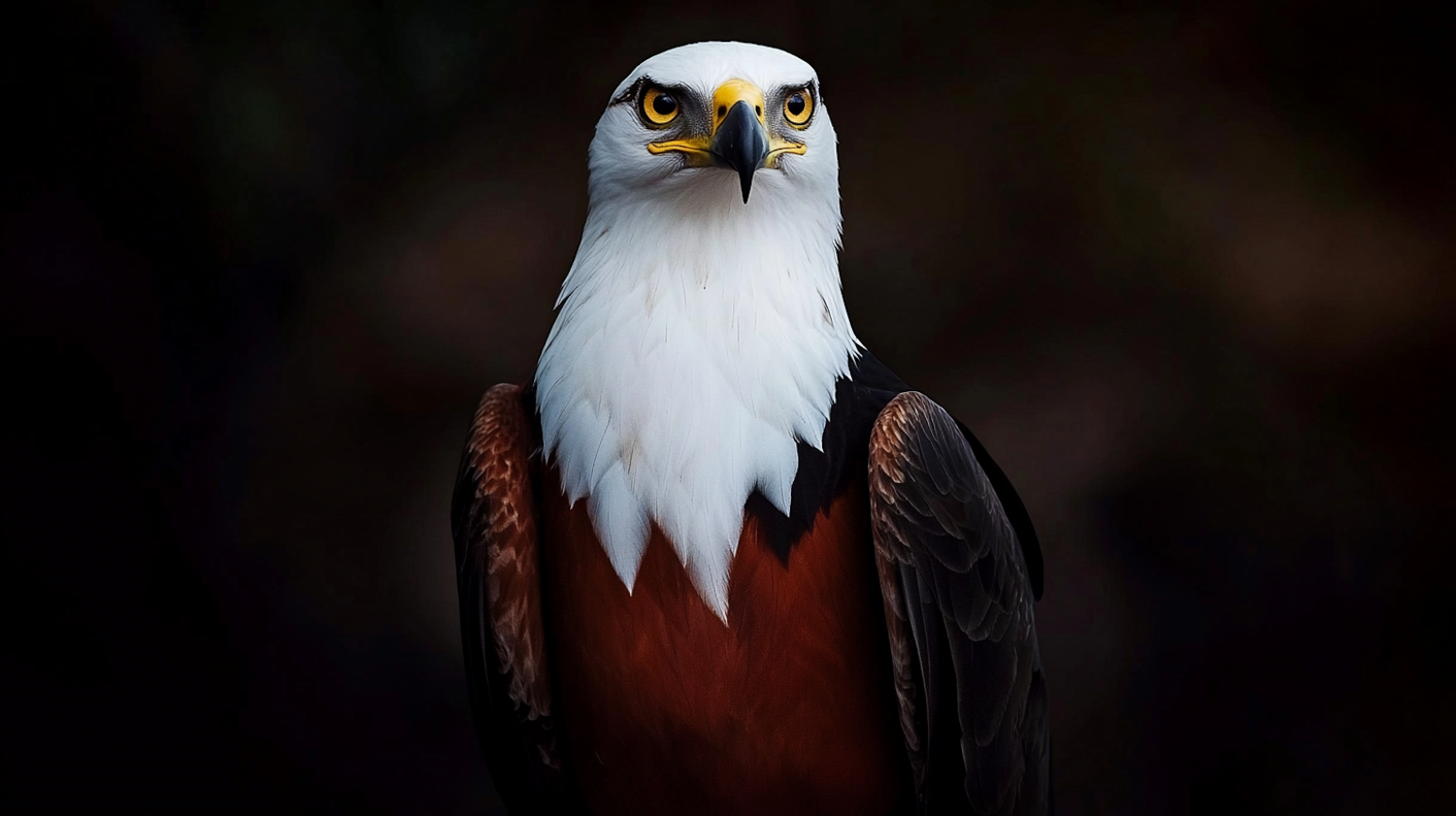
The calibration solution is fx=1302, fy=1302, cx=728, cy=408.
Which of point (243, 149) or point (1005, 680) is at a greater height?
point (243, 149)

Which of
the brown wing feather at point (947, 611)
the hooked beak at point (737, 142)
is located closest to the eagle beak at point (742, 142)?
the hooked beak at point (737, 142)

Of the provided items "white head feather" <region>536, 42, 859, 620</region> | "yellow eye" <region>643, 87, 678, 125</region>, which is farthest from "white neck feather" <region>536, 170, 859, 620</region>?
"yellow eye" <region>643, 87, 678, 125</region>

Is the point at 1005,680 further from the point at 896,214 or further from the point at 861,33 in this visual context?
the point at 861,33

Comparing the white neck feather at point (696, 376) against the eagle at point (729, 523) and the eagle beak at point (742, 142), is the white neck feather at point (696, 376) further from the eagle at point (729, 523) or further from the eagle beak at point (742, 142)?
the eagle beak at point (742, 142)

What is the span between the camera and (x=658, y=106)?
205 cm

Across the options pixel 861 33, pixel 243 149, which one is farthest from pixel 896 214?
pixel 243 149

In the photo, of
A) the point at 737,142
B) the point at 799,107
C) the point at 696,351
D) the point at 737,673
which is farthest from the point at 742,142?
the point at 737,673

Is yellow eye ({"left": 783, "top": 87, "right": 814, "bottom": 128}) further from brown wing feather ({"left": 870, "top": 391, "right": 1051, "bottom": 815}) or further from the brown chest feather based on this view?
the brown chest feather

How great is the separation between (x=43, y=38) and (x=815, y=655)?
2.52 meters

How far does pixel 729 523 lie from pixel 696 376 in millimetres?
231

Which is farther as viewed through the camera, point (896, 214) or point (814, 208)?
point (896, 214)

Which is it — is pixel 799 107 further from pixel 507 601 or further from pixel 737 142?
pixel 507 601

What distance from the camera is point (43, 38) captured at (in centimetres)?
321

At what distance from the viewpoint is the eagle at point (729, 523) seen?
2.00 meters
